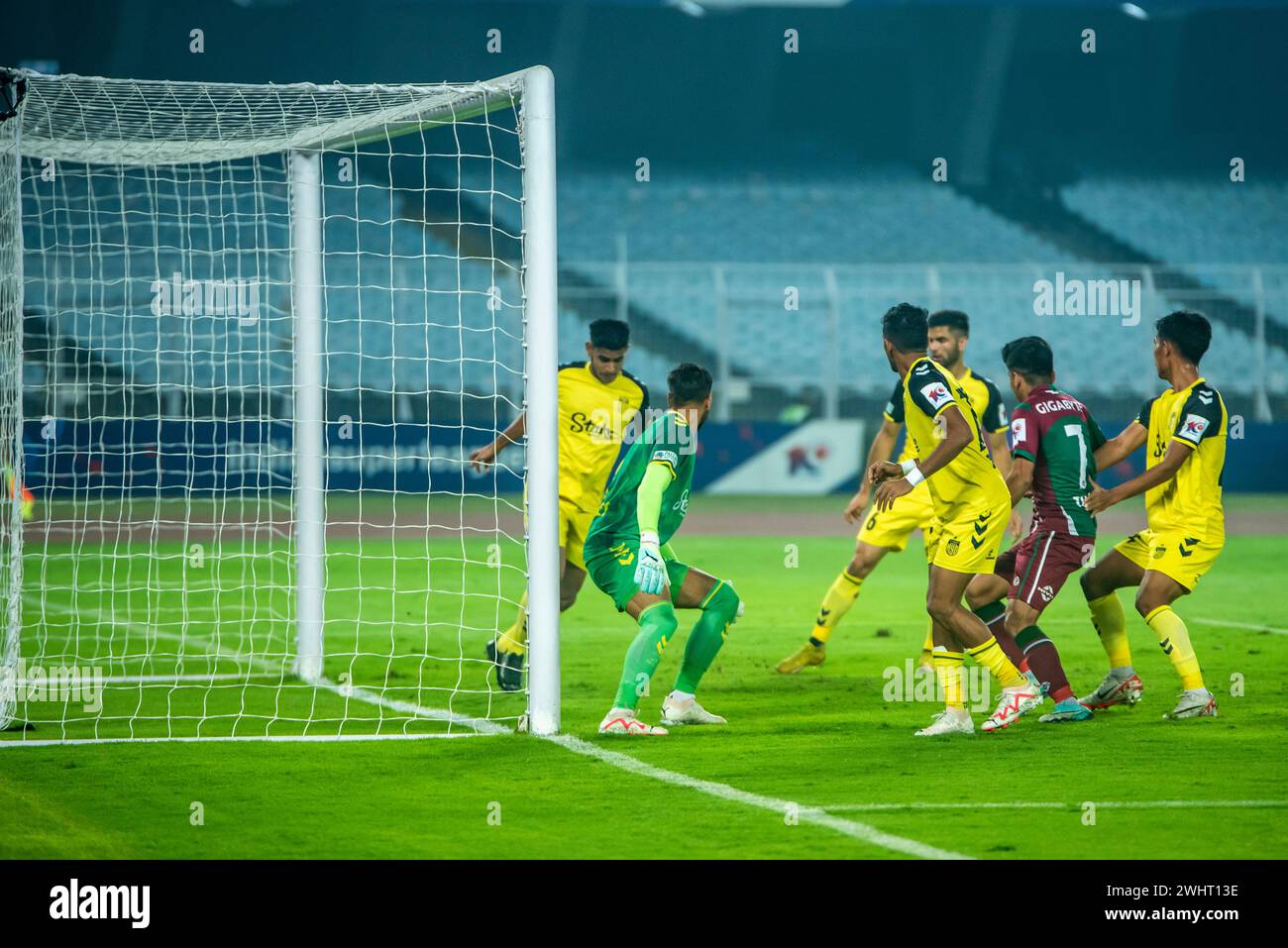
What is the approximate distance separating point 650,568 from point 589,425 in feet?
6.75

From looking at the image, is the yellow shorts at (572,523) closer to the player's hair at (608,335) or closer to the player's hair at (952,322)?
the player's hair at (608,335)

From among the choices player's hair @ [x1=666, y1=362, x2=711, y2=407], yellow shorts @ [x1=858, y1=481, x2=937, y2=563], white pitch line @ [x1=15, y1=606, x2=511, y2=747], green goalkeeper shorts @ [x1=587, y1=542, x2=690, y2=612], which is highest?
player's hair @ [x1=666, y1=362, x2=711, y2=407]

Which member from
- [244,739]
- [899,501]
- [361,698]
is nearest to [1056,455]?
[899,501]

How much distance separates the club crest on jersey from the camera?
7.80 m

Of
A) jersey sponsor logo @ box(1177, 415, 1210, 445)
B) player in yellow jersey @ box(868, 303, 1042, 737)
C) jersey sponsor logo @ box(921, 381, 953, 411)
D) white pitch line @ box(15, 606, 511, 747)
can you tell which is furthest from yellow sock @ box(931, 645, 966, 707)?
white pitch line @ box(15, 606, 511, 747)

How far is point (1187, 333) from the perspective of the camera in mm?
7898

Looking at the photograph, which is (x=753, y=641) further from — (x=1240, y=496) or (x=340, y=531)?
(x=1240, y=496)

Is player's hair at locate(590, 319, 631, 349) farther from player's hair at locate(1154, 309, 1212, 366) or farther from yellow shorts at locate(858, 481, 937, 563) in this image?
player's hair at locate(1154, 309, 1212, 366)

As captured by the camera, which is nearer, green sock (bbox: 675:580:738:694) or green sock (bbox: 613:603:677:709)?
green sock (bbox: 613:603:677:709)

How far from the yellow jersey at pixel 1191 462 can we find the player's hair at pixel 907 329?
1264 mm

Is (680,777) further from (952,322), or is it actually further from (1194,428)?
(952,322)

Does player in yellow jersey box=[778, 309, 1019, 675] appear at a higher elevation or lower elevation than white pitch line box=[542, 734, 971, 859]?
higher

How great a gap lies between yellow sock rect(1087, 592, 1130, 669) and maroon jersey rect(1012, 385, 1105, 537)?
439 mm
